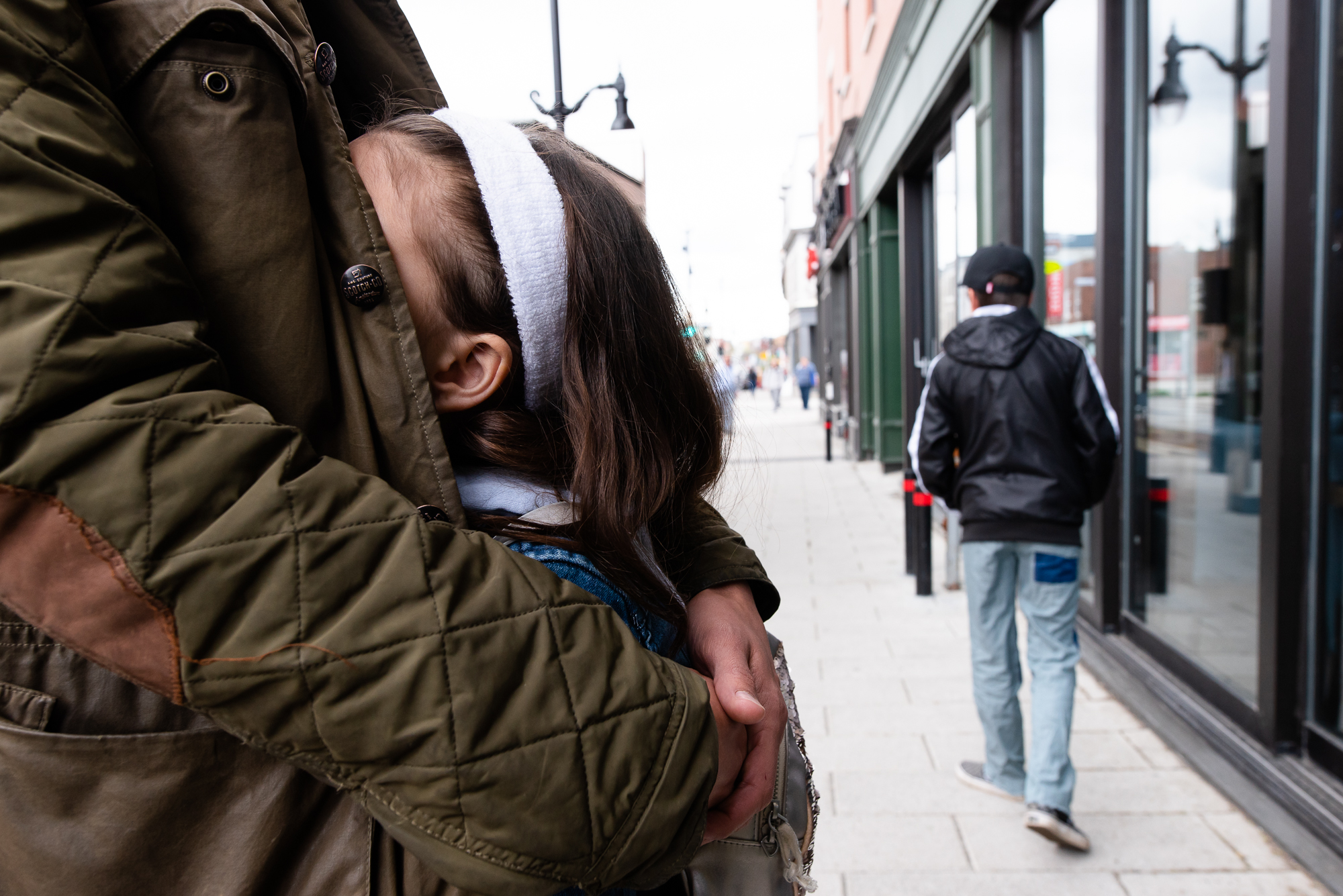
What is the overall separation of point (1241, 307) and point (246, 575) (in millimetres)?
3899

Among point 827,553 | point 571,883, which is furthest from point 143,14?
point 827,553

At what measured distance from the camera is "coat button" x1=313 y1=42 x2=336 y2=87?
90 centimetres

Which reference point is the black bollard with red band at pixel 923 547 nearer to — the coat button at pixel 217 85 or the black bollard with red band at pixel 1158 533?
the black bollard with red band at pixel 1158 533

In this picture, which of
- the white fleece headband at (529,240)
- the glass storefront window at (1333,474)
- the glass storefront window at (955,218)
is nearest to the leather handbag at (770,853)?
the white fleece headband at (529,240)

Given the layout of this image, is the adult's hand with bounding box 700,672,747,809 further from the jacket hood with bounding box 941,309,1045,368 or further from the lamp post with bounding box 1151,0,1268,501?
the lamp post with bounding box 1151,0,1268,501

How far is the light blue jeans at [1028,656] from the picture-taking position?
312 cm

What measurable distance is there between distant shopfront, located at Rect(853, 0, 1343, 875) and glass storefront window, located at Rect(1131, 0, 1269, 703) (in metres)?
0.01

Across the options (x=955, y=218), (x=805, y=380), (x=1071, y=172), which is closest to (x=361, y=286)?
(x=1071, y=172)

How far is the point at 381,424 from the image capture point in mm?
875

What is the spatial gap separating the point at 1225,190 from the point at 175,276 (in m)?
4.03

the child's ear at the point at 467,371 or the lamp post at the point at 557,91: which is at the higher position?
the lamp post at the point at 557,91

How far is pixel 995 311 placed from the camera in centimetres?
348

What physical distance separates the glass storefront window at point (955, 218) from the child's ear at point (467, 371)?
575cm

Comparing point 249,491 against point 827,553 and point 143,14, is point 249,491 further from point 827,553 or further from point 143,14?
point 827,553
